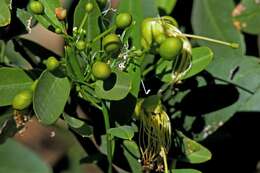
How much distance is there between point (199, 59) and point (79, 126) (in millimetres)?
357

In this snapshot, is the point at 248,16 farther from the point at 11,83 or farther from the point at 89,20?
the point at 11,83

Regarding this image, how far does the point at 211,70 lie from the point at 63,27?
52cm

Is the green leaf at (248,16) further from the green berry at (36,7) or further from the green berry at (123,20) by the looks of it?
the green berry at (36,7)

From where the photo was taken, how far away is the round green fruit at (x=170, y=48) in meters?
1.84

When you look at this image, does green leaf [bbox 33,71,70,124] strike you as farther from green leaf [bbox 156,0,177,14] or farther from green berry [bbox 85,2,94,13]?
green leaf [bbox 156,0,177,14]

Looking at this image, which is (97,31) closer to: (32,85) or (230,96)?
(32,85)

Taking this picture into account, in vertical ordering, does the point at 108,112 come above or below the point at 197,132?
above

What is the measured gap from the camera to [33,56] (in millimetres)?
2275

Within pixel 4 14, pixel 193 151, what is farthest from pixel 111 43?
pixel 193 151

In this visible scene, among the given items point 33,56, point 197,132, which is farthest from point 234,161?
point 33,56

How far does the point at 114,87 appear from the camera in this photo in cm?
187

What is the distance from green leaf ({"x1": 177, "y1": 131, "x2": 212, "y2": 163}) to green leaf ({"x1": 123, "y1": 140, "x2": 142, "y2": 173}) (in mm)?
141

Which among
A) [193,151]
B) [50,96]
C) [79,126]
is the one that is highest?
[50,96]

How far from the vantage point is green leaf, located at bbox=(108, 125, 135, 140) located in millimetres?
1857
